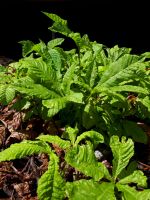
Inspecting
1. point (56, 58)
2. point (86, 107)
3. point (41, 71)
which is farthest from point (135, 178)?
point (56, 58)

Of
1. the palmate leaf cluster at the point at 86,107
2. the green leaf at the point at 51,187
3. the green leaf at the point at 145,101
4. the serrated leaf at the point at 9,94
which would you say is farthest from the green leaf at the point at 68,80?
the green leaf at the point at 51,187

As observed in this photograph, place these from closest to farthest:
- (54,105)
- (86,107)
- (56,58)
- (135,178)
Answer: (135,178), (54,105), (86,107), (56,58)

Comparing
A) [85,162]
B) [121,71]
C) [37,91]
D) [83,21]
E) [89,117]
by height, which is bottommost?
[85,162]

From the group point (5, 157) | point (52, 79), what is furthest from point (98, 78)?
point (5, 157)

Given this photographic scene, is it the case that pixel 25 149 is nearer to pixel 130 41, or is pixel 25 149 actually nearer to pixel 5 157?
pixel 5 157

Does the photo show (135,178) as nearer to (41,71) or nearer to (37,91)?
(37,91)

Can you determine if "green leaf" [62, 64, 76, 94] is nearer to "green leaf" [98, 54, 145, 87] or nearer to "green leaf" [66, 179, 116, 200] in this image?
"green leaf" [98, 54, 145, 87]

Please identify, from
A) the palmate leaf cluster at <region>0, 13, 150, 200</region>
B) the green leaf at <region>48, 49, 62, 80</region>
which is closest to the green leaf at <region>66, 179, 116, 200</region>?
the palmate leaf cluster at <region>0, 13, 150, 200</region>
